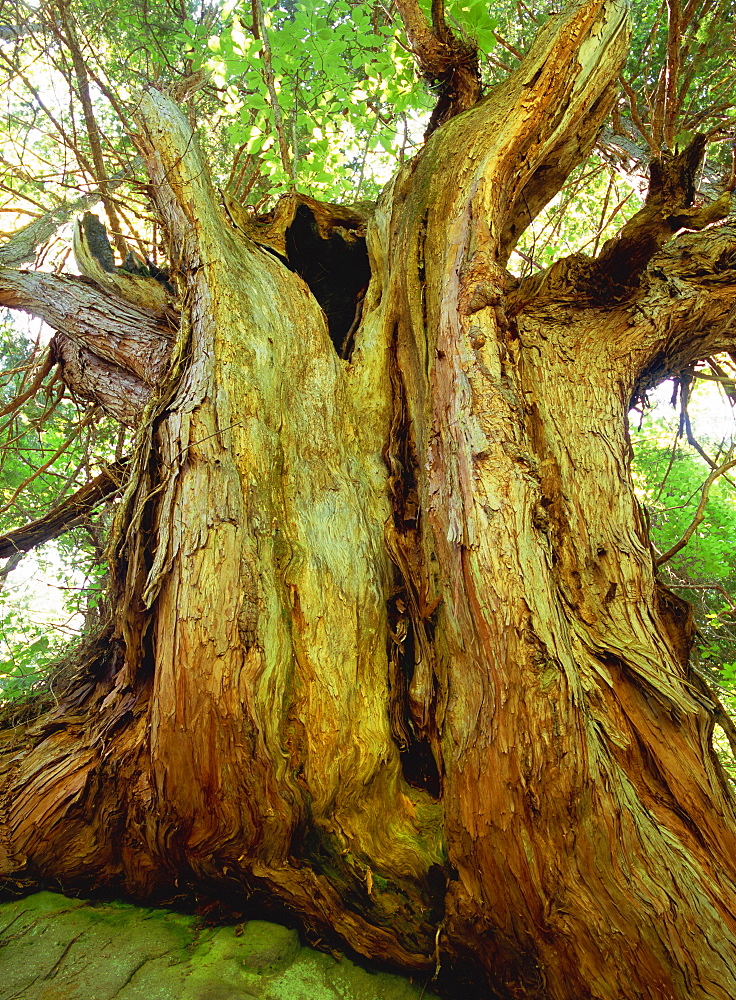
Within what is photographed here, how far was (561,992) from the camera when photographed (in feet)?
4.00

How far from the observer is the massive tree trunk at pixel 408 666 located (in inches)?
51.1

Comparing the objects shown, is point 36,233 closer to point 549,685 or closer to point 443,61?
point 443,61

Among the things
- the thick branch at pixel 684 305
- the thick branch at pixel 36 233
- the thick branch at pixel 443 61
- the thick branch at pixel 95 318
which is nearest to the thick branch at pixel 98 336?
the thick branch at pixel 95 318

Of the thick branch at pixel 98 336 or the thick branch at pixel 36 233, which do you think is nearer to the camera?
the thick branch at pixel 98 336

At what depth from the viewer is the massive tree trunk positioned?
51.1 inches

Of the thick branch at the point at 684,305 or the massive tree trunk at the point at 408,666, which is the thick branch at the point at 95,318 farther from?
the thick branch at the point at 684,305

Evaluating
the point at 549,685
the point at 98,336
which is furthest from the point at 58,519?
the point at 549,685

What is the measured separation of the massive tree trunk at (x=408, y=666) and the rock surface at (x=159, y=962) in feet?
0.22

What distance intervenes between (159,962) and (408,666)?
94 centimetres

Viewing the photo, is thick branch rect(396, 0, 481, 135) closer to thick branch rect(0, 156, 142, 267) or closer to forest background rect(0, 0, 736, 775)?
forest background rect(0, 0, 736, 775)

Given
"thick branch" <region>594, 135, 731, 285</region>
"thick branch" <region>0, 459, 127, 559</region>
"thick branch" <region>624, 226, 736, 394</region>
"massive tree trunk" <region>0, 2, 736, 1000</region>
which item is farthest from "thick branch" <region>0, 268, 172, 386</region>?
"thick branch" <region>624, 226, 736, 394</region>

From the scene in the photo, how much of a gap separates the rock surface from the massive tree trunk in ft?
0.22

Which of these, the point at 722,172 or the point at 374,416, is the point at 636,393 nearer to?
the point at 374,416

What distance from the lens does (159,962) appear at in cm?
134
